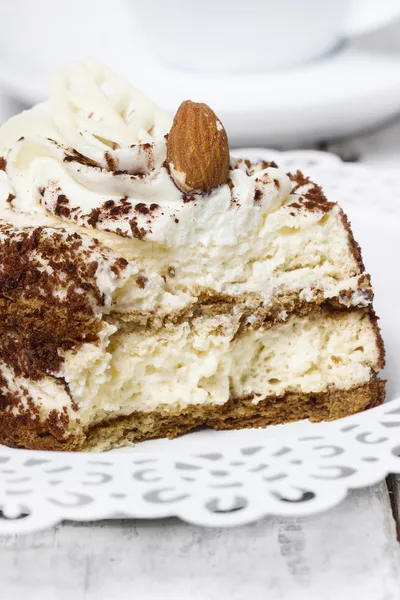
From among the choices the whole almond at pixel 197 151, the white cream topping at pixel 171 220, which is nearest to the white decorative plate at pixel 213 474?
the white cream topping at pixel 171 220

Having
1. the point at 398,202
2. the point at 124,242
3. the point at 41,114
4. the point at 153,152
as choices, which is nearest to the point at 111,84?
the point at 41,114

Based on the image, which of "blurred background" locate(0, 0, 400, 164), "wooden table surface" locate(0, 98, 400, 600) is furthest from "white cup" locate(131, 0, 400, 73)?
"wooden table surface" locate(0, 98, 400, 600)

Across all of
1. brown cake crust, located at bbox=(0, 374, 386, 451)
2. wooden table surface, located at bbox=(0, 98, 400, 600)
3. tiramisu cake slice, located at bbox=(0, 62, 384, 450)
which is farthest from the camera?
brown cake crust, located at bbox=(0, 374, 386, 451)

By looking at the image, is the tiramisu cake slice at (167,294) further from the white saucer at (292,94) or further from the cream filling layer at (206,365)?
the white saucer at (292,94)

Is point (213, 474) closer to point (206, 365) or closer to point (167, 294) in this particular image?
point (206, 365)

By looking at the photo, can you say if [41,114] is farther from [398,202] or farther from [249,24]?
[249,24]

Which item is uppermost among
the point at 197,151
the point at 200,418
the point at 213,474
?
the point at 197,151

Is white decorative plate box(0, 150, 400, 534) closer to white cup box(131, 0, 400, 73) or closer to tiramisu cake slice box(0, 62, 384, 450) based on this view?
tiramisu cake slice box(0, 62, 384, 450)

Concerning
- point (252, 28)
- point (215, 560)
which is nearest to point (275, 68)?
point (252, 28)
